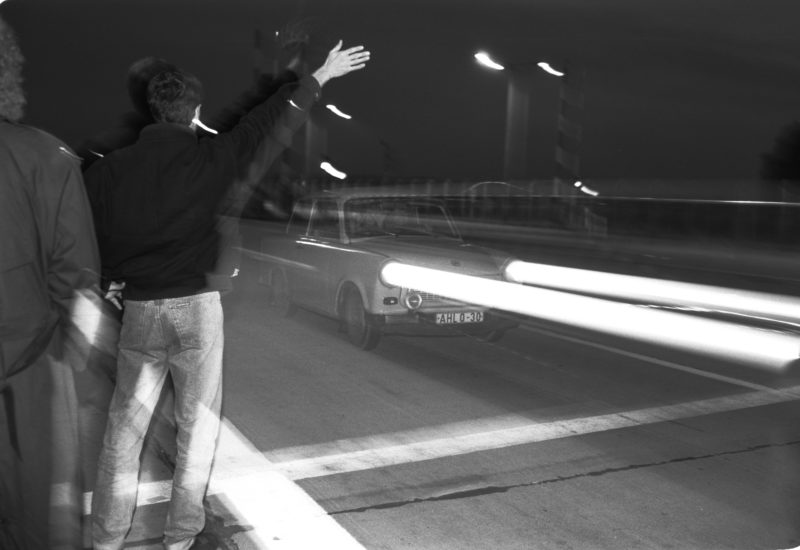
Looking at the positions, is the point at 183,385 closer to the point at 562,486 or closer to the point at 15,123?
the point at 15,123

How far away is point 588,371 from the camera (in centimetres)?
713

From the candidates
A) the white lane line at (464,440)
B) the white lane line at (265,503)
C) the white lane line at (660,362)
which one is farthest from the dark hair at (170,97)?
the white lane line at (660,362)

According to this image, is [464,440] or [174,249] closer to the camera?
[174,249]

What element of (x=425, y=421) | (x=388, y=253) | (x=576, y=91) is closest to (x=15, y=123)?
(x=425, y=421)

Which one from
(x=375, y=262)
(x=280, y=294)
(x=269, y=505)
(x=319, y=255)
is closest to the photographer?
(x=269, y=505)

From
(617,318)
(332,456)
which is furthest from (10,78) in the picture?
(617,318)

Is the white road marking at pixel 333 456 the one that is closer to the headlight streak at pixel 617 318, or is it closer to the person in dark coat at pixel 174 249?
the person in dark coat at pixel 174 249

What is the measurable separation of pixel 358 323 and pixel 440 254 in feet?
3.26

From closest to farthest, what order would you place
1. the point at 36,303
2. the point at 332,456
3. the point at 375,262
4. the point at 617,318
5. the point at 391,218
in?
the point at 36,303
the point at 332,456
the point at 375,262
the point at 391,218
the point at 617,318

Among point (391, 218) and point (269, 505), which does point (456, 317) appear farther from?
point (269, 505)

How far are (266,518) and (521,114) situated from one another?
25047mm

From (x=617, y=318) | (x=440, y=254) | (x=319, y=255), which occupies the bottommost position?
(x=617, y=318)

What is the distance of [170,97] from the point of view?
286cm

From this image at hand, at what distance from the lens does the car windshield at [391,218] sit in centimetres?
832
